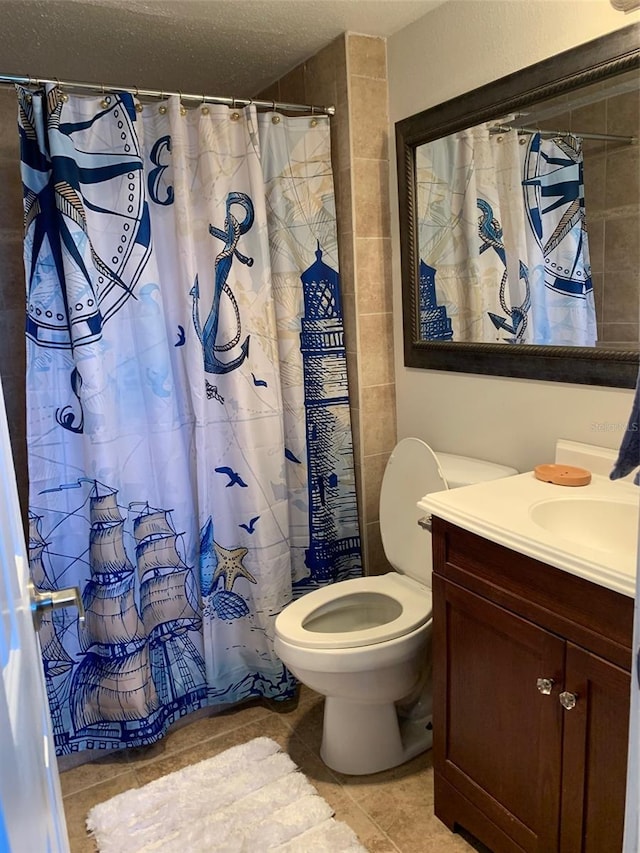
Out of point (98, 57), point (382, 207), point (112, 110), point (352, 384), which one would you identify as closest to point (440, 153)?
point (382, 207)

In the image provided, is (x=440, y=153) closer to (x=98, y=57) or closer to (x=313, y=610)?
(x=98, y=57)

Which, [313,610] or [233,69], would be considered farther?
[233,69]

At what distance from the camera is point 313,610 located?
204 cm

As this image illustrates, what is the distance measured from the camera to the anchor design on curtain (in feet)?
6.93

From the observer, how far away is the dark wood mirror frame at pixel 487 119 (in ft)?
5.14

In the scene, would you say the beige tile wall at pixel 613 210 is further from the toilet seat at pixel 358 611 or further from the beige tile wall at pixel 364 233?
the toilet seat at pixel 358 611

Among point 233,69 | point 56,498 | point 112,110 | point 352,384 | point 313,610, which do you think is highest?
point 233,69

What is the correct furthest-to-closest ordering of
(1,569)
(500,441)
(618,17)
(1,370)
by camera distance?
(1,370)
(500,441)
(618,17)
(1,569)

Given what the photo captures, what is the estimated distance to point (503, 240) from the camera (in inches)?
74.7

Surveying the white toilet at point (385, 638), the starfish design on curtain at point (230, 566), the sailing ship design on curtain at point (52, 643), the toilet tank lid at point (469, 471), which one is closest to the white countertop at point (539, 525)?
the toilet tank lid at point (469, 471)

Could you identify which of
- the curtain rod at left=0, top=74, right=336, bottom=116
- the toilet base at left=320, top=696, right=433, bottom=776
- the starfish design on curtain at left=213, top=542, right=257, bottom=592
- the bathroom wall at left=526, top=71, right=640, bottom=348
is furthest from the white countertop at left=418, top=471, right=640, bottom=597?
the curtain rod at left=0, top=74, right=336, bottom=116

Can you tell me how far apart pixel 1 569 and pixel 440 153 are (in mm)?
1848

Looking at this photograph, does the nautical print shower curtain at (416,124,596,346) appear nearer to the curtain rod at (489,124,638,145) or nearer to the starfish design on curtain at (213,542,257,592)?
the curtain rod at (489,124,638,145)

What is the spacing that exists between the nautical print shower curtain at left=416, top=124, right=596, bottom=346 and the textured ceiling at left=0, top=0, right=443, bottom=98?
455mm
